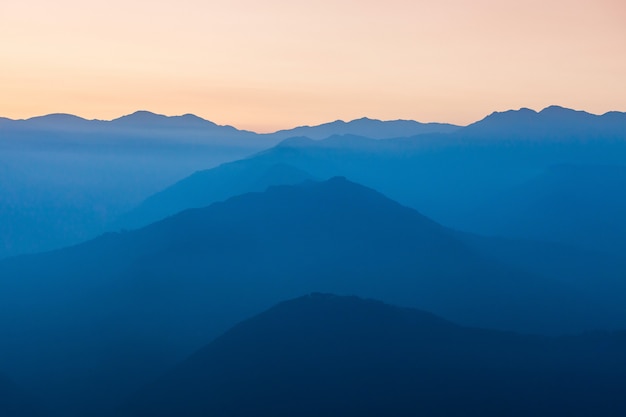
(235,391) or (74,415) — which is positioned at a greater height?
(235,391)

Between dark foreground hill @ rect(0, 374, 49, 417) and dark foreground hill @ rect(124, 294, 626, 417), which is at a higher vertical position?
dark foreground hill @ rect(124, 294, 626, 417)

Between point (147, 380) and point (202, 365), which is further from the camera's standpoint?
point (147, 380)

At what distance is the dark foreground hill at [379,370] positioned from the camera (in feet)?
433

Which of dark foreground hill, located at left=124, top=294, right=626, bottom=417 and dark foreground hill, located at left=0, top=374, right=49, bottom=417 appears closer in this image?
dark foreground hill, located at left=124, top=294, right=626, bottom=417

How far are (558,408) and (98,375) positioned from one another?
121m

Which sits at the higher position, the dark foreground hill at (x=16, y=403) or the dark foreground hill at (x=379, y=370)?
the dark foreground hill at (x=379, y=370)

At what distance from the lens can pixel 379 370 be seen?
14138cm

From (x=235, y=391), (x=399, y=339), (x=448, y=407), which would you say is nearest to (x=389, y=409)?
(x=448, y=407)

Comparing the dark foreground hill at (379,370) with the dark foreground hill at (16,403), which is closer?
the dark foreground hill at (379,370)

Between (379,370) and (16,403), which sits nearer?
(379,370)

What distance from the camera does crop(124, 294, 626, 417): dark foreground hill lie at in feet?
433

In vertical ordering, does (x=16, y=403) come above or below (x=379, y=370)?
below

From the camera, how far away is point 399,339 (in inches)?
6014

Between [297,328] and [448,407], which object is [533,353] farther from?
[297,328]
